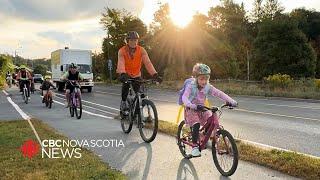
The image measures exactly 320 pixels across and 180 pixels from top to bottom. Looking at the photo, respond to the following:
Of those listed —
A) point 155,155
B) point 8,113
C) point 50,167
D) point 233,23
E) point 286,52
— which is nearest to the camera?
point 50,167

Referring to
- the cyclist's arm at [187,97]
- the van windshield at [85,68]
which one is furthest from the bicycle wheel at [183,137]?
the van windshield at [85,68]

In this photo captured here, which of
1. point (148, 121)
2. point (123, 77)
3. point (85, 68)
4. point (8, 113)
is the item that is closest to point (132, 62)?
point (123, 77)

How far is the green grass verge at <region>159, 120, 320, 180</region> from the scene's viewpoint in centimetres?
676

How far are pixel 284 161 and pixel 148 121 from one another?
10.8 ft

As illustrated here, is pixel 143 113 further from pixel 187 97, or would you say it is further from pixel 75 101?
pixel 75 101

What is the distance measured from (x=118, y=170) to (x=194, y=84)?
1.73m

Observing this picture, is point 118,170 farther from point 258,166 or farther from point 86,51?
point 86,51

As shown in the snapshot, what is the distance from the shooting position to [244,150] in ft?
27.7

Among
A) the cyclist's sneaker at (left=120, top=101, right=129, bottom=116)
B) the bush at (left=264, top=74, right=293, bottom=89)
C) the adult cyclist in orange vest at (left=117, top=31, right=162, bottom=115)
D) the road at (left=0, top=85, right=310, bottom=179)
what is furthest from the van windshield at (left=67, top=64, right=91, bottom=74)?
the adult cyclist in orange vest at (left=117, top=31, right=162, bottom=115)

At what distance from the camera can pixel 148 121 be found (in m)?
9.91

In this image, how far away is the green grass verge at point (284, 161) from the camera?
266 inches

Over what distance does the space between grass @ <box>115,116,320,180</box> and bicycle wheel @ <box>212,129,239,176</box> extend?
2.65 feet

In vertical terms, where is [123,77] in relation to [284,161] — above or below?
above

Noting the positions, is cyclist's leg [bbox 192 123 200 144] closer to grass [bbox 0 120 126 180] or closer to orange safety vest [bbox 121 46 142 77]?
grass [bbox 0 120 126 180]
